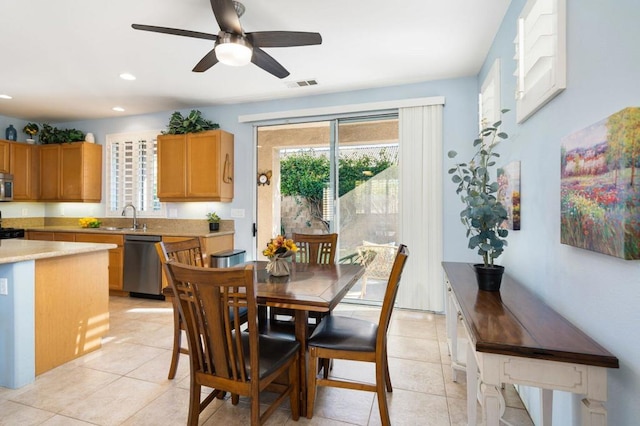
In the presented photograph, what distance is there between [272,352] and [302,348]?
23 cm

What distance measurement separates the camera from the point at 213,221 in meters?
4.72

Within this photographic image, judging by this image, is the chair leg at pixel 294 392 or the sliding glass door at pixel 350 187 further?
the sliding glass door at pixel 350 187

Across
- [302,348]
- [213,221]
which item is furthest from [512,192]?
[213,221]

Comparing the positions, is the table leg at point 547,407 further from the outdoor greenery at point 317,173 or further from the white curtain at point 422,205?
the outdoor greenery at point 317,173

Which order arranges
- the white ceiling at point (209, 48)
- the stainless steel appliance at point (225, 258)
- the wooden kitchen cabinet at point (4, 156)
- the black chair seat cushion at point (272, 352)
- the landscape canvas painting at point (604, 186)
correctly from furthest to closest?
1. the wooden kitchen cabinet at point (4, 156)
2. the stainless steel appliance at point (225, 258)
3. the white ceiling at point (209, 48)
4. the black chair seat cushion at point (272, 352)
5. the landscape canvas painting at point (604, 186)

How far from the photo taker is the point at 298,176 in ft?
15.0

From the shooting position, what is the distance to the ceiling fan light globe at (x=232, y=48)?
7.15ft

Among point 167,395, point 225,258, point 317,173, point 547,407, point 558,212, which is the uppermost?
point 317,173

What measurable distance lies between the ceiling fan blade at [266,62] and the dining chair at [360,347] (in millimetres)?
→ 1786

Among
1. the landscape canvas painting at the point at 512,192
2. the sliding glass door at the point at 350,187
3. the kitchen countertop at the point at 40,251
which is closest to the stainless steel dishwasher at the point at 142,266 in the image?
the kitchen countertop at the point at 40,251

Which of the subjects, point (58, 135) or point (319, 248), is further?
point (58, 135)

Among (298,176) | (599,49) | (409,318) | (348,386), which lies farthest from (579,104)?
(298,176)

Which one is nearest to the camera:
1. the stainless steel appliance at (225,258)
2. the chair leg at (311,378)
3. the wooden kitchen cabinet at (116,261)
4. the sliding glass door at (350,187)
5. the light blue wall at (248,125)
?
the chair leg at (311,378)

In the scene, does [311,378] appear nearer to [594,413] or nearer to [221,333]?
[221,333]
